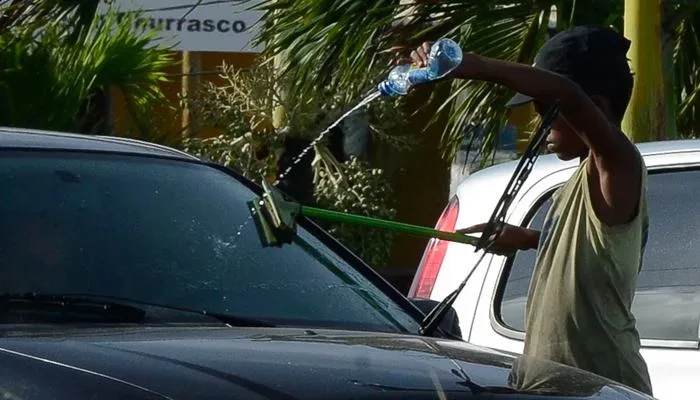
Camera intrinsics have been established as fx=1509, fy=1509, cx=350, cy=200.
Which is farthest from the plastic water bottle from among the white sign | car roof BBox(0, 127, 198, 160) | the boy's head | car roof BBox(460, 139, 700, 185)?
the white sign

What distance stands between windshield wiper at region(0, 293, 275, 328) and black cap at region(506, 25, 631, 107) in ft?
3.27

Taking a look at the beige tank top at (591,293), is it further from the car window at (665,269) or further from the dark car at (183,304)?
A: the car window at (665,269)

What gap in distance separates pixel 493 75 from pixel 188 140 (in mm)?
6605

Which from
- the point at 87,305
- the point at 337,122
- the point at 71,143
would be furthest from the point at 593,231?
the point at 71,143

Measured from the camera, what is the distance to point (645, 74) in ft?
22.6

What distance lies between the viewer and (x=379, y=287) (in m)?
4.28

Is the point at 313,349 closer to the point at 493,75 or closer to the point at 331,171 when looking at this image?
the point at 493,75

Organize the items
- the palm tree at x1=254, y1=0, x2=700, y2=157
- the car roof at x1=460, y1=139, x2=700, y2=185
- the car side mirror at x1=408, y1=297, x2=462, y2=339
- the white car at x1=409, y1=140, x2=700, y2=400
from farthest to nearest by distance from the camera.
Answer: the palm tree at x1=254, y1=0, x2=700, y2=157
the car roof at x1=460, y1=139, x2=700, y2=185
the white car at x1=409, y1=140, x2=700, y2=400
the car side mirror at x1=408, y1=297, x2=462, y2=339

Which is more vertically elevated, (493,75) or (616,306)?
(493,75)

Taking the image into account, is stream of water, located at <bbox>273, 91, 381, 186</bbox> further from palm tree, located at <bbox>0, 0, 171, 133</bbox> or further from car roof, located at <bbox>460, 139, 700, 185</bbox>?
palm tree, located at <bbox>0, 0, 171, 133</bbox>

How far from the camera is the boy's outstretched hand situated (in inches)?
156

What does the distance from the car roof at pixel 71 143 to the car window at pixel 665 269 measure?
1146 mm

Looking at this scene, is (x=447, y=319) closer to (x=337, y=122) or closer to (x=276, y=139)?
(x=337, y=122)

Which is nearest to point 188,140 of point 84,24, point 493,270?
point 84,24
